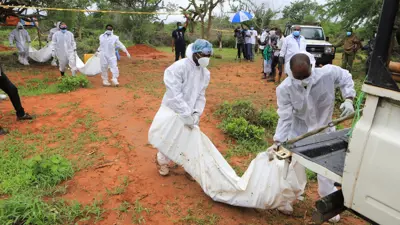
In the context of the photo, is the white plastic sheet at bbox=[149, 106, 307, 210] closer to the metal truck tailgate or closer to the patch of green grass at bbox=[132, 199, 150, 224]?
the metal truck tailgate

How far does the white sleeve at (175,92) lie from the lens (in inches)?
122

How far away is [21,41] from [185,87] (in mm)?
9710

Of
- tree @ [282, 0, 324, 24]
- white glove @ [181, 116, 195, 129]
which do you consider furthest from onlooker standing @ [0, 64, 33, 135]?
tree @ [282, 0, 324, 24]

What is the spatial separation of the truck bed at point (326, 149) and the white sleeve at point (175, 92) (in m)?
1.27

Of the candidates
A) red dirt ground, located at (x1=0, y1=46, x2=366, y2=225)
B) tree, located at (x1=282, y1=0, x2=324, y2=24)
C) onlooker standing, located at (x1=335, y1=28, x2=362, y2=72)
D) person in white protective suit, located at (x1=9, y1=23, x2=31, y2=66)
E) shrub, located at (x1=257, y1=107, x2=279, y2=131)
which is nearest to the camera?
red dirt ground, located at (x1=0, y1=46, x2=366, y2=225)

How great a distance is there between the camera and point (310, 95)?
2777 mm

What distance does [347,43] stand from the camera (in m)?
10.4

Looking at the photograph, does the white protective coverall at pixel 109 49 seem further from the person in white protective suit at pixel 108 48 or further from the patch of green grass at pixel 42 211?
the patch of green grass at pixel 42 211

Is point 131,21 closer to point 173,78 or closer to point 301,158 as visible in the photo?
point 173,78

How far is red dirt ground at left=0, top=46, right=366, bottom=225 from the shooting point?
294 cm

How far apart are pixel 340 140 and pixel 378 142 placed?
0.74 meters

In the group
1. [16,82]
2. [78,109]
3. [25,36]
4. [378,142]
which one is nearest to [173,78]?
[378,142]

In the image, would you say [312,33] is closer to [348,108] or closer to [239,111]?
[239,111]

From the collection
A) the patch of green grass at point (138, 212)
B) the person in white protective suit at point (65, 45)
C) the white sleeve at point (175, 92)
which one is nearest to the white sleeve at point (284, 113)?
the white sleeve at point (175, 92)
